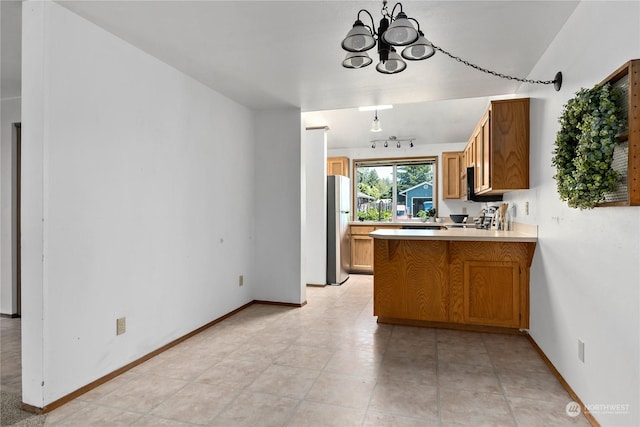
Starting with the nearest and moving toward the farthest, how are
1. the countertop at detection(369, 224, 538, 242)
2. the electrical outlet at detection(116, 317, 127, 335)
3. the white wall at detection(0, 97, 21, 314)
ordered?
the electrical outlet at detection(116, 317, 127, 335) < the countertop at detection(369, 224, 538, 242) < the white wall at detection(0, 97, 21, 314)

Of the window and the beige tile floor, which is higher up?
the window

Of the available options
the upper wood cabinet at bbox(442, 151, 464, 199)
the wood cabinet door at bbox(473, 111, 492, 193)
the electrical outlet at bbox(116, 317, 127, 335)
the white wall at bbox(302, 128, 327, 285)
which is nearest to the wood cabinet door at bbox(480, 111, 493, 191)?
the wood cabinet door at bbox(473, 111, 492, 193)

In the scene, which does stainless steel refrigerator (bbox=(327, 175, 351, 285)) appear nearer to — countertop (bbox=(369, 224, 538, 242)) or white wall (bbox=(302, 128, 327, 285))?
white wall (bbox=(302, 128, 327, 285))

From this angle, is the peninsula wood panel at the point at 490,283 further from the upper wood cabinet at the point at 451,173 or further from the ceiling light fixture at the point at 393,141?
the ceiling light fixture at the point at 393,141

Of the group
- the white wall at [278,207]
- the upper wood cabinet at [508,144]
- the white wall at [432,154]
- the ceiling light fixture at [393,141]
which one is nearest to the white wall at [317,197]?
the white wall at [278,207]

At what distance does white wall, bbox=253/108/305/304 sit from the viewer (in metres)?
4.29

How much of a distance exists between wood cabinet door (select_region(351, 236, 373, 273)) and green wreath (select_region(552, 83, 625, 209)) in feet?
14.9

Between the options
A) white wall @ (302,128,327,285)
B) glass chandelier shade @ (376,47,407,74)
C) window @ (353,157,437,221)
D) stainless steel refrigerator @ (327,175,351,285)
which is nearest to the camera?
glass chandelier shade @ (376,47,407,74)

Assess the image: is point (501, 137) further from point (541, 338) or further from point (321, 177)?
point (321, 177)

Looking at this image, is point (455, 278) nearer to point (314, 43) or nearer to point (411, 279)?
point (411, 279)

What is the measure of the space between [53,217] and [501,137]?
339 centimetres

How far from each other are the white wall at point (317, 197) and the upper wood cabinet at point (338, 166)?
1.40 meters

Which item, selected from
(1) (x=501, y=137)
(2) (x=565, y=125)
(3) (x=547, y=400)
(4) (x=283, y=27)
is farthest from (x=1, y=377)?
(1) (x=501, y=137)

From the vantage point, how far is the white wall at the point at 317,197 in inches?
208
